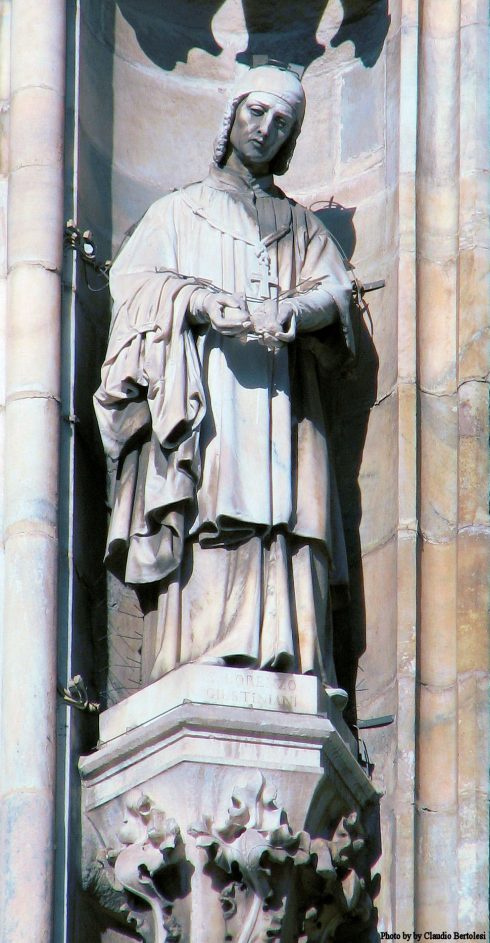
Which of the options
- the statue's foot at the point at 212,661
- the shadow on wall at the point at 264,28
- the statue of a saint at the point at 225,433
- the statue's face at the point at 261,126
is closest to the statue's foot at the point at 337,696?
the statue of a saint at the point at 225,433

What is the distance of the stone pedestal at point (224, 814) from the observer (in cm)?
896

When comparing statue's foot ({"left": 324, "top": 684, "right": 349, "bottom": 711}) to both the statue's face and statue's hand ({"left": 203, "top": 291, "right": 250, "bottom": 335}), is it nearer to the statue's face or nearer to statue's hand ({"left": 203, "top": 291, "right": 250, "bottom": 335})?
statue's hand ({"left": 203, "top": 291, "right": 250, "bottom": 335})

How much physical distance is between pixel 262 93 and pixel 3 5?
0.93 meters

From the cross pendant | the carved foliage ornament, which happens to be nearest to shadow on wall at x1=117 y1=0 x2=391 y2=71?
the cross pendant

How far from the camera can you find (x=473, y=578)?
9727 millimetres

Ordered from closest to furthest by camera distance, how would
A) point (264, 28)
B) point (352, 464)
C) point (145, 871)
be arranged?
point (145, 871)
point (352, 464)
point (264, 28)

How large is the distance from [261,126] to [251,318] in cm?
88

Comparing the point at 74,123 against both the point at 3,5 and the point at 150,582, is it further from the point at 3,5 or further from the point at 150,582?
the point at 150,582

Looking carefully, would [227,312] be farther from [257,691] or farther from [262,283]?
[257,691]

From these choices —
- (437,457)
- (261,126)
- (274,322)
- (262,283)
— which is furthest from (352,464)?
(261,126)

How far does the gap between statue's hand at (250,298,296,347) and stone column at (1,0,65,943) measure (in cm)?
68

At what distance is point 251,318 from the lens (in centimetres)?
938

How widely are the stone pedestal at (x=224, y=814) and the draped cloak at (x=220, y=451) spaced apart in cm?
19

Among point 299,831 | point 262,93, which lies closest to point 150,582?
point 299,831
